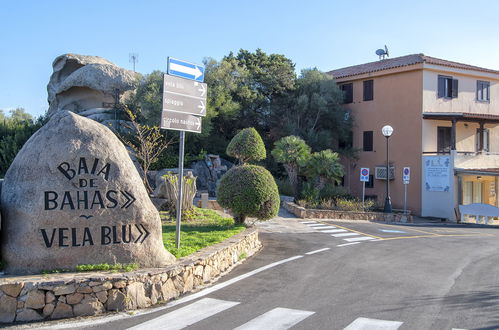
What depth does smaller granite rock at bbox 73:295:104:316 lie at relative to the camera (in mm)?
5840

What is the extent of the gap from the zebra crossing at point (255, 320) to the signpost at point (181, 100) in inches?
103

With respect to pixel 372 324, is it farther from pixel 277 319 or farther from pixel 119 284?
pixel 119 284

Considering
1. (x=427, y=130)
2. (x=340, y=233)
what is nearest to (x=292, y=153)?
(x=340, y=233)

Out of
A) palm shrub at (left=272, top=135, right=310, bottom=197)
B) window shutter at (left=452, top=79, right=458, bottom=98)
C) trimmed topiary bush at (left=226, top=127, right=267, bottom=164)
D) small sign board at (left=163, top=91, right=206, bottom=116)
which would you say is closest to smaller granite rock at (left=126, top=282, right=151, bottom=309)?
small sign board at (left=163, top=91, right=206, bottom=116)

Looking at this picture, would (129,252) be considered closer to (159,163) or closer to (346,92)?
(159,163)

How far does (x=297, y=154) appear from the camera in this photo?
2339 centimetres

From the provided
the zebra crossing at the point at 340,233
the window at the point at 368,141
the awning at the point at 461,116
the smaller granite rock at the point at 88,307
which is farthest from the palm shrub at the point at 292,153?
the smaller granite rock at the point at 88,307

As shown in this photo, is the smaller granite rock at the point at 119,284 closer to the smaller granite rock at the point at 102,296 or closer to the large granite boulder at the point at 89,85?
the smaller granite rock at the point at 102,296

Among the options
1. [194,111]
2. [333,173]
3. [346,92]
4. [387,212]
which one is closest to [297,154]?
[333,173]

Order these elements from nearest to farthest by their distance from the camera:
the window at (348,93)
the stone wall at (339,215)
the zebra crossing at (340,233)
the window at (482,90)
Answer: the zebra crossing at (340,233)
the stone wall at (339,215)
the window at (482,90)
the window at (348,93)

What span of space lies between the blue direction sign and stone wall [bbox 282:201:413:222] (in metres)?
12.4

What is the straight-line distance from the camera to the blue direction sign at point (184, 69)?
27.2 feet

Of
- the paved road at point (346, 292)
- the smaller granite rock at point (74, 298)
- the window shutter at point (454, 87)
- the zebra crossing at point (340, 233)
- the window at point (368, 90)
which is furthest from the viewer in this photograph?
the window at point (368, 90)

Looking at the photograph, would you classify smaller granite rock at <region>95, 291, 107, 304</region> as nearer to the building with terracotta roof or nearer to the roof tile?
the building with terracotta roof
